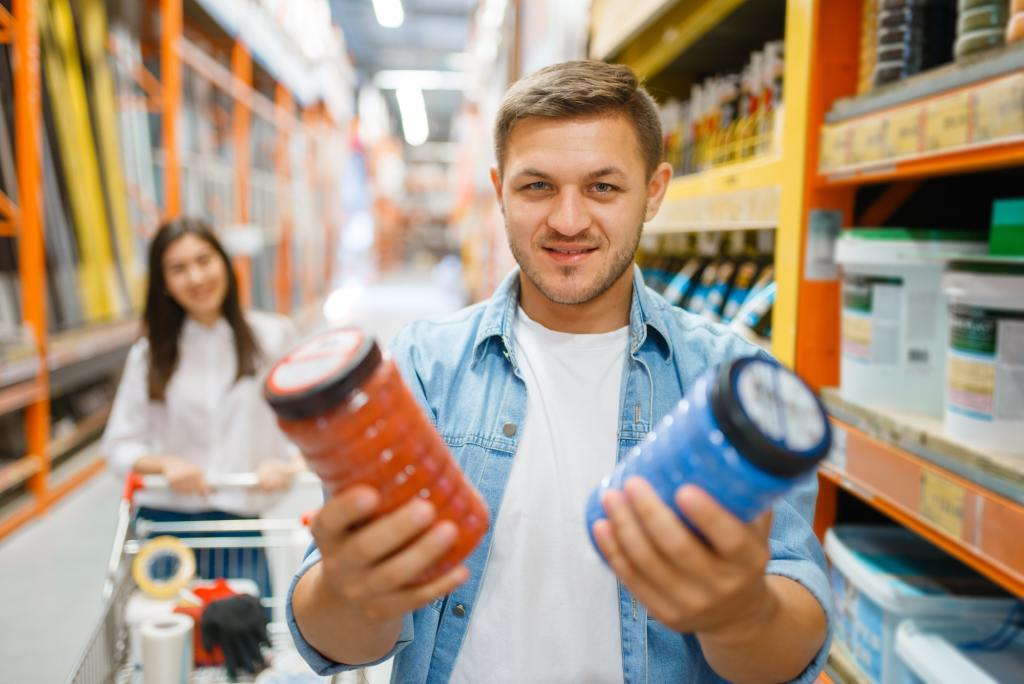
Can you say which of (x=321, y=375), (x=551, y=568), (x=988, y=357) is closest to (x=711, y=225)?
(x=988, y=357)

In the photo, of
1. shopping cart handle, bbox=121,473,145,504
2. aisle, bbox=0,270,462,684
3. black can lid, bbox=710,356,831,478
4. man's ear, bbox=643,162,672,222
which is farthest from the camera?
aisle, bbox=0,270,462,684

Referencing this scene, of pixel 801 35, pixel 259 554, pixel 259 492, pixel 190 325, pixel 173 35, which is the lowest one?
pixel 259 554

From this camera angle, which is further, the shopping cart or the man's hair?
the shopping cart

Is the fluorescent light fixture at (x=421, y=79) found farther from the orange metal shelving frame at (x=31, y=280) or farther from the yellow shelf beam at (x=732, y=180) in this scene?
the yellow shelf beam at (x=732, y=180)

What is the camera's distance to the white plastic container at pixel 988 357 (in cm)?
132

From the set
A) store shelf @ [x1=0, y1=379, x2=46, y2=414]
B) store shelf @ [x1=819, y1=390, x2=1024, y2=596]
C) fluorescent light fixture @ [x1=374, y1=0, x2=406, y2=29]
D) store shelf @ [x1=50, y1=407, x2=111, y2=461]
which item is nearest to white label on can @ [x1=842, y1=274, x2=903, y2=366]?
store shelf @ [x1=819, y1=390, x2=1024, y2=596]

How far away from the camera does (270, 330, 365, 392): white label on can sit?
0.77 m

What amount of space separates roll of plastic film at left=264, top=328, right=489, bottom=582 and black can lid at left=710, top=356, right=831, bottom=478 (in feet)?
0.98

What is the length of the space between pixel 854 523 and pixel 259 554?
1.80 m

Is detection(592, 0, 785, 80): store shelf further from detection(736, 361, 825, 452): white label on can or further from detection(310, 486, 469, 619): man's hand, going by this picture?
detection(310, 486, 469, 619): man's hand

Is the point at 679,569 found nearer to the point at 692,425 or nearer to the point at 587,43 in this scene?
the point at 692,425

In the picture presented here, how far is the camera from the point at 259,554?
2.56 m

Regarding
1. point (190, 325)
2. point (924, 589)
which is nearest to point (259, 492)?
point (190, 325)

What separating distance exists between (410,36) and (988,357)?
1969 centimetres
